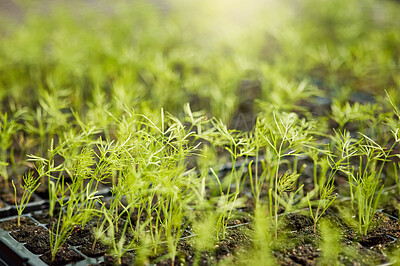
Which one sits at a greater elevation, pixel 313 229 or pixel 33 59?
pixel 33 59

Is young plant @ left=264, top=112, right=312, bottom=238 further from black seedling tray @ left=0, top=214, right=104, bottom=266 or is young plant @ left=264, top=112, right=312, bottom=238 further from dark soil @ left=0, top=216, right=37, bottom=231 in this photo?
dark soil @ left=0, top=216, right=37, bottom=231

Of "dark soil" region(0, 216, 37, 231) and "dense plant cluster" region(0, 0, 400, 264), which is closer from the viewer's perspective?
"dense plant cluster" region(0, 0, 400, 264)

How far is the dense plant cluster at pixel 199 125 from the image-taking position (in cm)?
208

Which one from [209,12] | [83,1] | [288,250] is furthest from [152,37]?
[83,1]

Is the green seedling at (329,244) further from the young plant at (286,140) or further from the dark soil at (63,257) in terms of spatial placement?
the dark soil at (63,257)

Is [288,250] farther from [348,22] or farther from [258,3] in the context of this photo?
[258,3]

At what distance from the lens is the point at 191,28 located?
6.93 metres

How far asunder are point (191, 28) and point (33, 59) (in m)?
2.97

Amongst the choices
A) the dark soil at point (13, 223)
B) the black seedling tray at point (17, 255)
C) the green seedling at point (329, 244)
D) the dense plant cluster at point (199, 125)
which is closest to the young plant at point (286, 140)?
the dense plant cluster at point (199, 125)

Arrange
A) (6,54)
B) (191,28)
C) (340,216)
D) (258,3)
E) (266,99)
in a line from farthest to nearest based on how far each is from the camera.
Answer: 1. (258,3)
2. (191,28)
3. (6,54)
4. (266,99)
5. (340,216)

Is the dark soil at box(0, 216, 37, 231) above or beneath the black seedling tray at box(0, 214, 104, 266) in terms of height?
beneath

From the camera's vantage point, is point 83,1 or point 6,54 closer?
point 6,54

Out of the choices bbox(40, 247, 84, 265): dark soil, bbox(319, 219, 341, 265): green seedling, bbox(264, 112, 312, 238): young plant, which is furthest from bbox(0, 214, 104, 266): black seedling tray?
bbox(319, 219, 341, 265): green seedling

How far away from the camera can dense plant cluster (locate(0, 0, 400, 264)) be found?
6.81 feet
